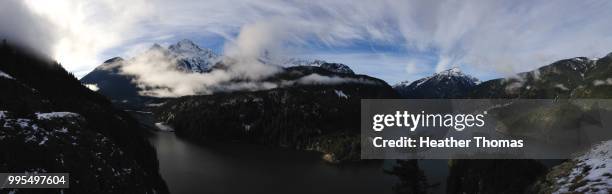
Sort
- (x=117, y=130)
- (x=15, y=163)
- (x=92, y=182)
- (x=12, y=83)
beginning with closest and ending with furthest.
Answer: (x=15, y=163) < (x=92, y=182) < (x=12, y=83) < (x=117, y=130)

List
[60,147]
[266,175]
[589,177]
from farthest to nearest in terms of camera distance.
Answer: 1. [266,175]
2. [60,147]
3. [589,177]

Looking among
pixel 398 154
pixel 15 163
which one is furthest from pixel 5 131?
pixel 398 154

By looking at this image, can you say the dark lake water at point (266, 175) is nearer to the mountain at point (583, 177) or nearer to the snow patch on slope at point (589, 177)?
the mountain at point (583, 177)

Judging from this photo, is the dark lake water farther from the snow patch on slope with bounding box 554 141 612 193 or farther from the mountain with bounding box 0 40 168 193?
the snow patch on slope with bounding box 554 141 612 193

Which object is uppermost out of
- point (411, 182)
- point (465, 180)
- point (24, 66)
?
point (24, 66)

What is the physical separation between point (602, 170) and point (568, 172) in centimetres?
399

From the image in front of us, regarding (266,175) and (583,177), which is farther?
(266,175)

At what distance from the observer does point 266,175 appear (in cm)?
15062

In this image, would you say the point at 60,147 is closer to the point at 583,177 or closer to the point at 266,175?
the point at 583,177

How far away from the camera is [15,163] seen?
5025cm

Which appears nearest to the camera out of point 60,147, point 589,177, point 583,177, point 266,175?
point 589,177

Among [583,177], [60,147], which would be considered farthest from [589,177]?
[60,147]

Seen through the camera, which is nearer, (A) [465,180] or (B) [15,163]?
(B) [15,163]

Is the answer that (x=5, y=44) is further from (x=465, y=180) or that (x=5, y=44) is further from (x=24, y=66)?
(x=465, y=180)
